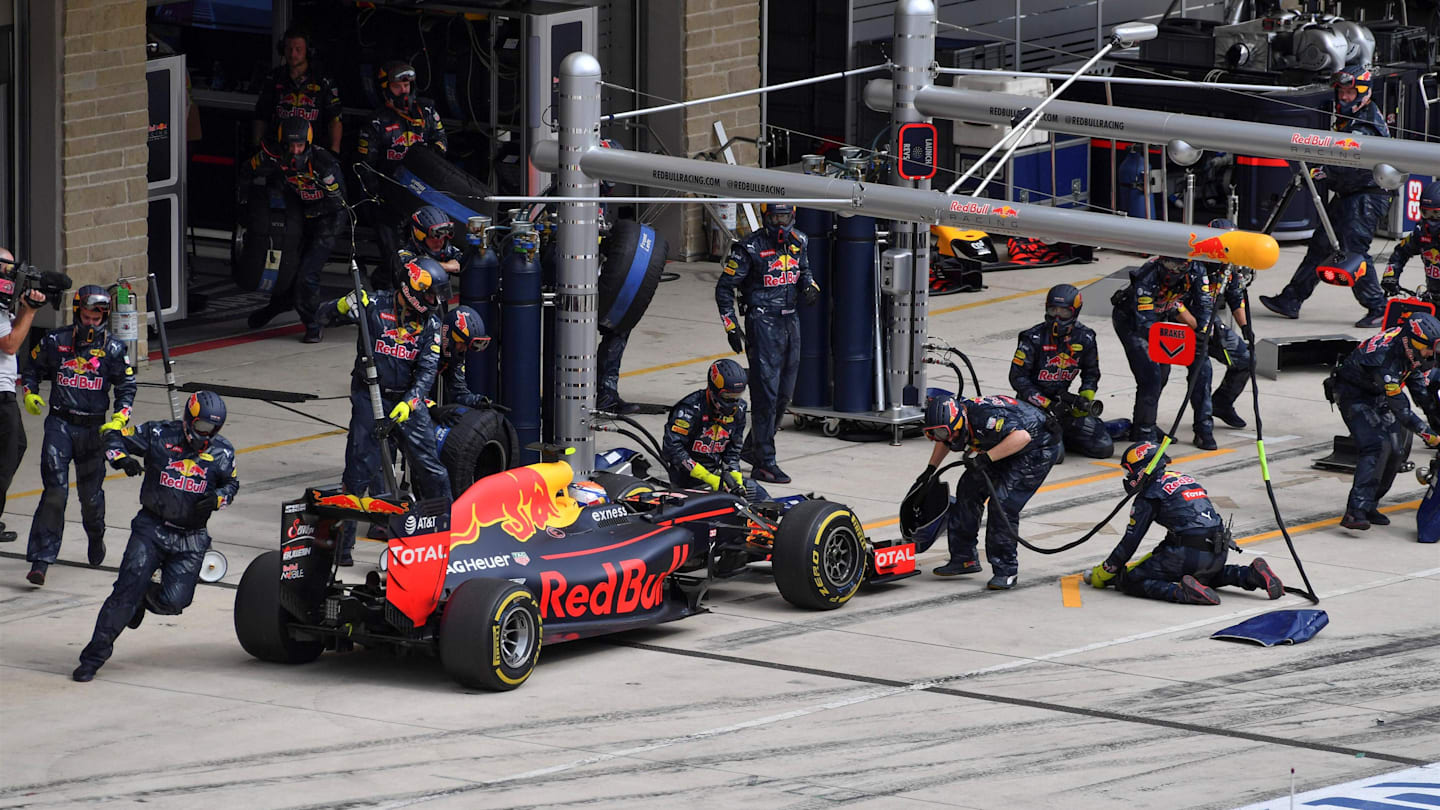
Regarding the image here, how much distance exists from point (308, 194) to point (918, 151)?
23.7 feet

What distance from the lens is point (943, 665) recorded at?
1364 cm

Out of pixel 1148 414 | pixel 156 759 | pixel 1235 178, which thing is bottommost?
pixel 156 759

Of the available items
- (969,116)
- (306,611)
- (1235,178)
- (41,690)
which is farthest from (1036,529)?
(1235,178)

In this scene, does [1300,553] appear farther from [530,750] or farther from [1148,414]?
[530,750]

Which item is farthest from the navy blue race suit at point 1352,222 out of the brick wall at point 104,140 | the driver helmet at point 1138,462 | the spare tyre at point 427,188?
the brick wall at point 104,140

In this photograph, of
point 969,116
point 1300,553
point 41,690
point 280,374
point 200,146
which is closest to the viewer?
point 41,690

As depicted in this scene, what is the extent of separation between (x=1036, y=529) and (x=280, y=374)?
7912mm

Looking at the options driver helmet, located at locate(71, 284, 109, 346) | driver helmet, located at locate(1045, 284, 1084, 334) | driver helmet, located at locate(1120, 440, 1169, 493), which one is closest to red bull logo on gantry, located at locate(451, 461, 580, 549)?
driver helmet, located at locate(71, 284, 109, 346)

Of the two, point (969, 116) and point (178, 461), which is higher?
point (969, 116)

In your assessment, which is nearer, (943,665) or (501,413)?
(943,665)

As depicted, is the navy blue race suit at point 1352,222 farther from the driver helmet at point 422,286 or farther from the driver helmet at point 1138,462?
the driver helmet at point 422,286

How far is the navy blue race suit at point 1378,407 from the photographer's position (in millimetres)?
16812

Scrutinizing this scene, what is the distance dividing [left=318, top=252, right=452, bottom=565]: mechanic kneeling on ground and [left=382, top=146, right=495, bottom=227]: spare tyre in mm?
7370

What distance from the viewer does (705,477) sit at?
15664 mm
